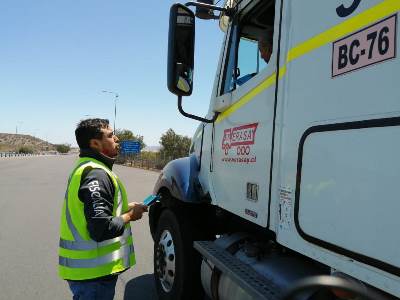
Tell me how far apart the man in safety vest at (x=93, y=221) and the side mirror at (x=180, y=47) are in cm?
58

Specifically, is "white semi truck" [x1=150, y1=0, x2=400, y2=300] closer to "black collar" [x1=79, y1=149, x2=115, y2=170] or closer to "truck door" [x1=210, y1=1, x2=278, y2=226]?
"truck door" [x1=210, y1=1, x2=278, y2=226]

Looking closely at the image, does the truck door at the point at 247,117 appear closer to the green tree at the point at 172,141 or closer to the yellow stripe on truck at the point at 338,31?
the yellow stripe on truck at the point at 338,31

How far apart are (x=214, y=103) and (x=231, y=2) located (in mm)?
810

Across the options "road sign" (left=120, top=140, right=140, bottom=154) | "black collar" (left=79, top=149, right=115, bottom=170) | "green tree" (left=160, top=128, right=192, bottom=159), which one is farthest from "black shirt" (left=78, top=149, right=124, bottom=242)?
"green tree" (left=160, top=128, right=192, bottom=159)

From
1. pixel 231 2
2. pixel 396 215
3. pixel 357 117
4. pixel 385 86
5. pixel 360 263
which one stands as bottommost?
pixel 360 263

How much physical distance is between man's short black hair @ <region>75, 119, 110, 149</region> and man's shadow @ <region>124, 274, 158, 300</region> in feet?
8.07

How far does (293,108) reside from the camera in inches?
86.7

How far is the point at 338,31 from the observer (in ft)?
6.13

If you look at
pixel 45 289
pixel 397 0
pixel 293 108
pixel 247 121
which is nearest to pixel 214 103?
pixel 247 121

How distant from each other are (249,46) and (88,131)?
138 cm

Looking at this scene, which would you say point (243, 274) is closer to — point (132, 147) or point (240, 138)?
point (240, 138)

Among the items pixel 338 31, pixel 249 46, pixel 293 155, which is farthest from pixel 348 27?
pixel 249 46

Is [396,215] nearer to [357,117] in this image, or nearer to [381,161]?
[381,161]

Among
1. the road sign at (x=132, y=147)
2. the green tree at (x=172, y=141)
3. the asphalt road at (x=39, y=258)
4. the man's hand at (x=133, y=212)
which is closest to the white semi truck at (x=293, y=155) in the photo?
the man's hand at (x=133, y=212)
